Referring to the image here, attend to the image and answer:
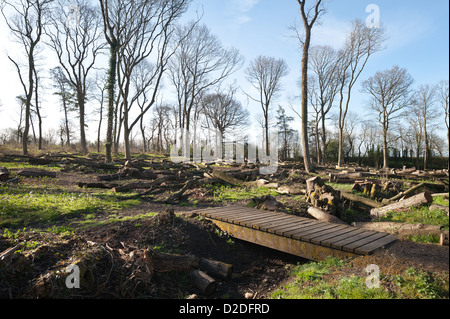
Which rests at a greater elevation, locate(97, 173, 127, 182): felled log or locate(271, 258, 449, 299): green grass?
locate(97, 173, 127, 182): felled log

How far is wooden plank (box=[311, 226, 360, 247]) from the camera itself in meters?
4.50

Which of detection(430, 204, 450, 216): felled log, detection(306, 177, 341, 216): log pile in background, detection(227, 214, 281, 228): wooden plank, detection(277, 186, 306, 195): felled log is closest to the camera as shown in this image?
detection(430, 204, 450, 216): felled log

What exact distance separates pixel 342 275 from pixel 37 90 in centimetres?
3902

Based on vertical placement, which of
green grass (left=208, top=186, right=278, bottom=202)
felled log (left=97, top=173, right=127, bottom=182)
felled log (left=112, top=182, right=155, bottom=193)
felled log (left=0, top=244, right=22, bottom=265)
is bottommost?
green grass (left=208, top=186, right=278, bottom=202)

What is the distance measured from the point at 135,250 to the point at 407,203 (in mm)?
6347

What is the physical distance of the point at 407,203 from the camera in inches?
268

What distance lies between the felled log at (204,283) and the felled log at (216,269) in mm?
310

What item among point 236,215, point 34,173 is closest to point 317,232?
point 236,215

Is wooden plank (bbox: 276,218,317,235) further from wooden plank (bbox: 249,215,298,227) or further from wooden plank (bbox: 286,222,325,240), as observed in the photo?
wooden plank (bbox: 249,215,298,227)

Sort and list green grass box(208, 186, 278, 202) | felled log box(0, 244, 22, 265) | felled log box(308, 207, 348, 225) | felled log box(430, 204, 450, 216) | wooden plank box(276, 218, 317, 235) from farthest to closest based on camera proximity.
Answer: green grass box(208, 186, 278, 202) < felled log box(308, 207, 348, 225) < wooden plank box(276, 218, 317, 235) < felled log box(0, 244, 22, 265) < felled log box(430, 204, 450, 216)

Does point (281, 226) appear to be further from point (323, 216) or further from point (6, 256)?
point (6, 256)

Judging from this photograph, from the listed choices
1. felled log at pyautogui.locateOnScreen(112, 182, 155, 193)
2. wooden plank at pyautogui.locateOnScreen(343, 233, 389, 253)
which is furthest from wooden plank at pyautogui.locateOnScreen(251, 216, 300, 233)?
→ felled log at pyautogui.locateOnScreen(112, 182, 155, 193)

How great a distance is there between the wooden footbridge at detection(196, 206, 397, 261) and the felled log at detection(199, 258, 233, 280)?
3.41 feet
